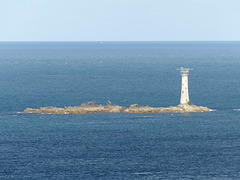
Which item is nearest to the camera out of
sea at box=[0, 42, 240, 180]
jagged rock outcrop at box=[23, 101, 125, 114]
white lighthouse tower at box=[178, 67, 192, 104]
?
sea at box=[0, 42, 240, 180]

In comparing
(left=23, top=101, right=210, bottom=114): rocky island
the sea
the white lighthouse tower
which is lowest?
the sea

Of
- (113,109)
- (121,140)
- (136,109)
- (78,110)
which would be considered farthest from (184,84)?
(121,140)

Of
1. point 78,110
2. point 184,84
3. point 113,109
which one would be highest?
Answer: point 184,84

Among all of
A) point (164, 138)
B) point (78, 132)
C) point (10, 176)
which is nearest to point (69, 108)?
point (78, 132)

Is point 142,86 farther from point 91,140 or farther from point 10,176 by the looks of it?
point 10,176

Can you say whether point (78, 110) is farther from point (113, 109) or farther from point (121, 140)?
point (121, 140)

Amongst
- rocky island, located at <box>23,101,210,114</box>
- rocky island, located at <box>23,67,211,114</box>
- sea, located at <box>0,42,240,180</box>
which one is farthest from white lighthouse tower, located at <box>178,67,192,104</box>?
sea, located at <box>0,42,240,180</box>

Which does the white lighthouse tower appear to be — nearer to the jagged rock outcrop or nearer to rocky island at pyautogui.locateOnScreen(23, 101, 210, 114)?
rocky island at pyautogui.locateOnScreen(23, 101, 210, 114)

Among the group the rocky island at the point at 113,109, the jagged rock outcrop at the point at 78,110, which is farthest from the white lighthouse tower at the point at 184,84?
the jagged rock outcrop at the point at 78,110

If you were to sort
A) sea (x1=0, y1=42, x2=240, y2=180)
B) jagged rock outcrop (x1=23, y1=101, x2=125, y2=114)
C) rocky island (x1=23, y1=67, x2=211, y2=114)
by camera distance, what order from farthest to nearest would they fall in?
jagged rock outcrop (x1=23, y1=101, x2=125, y2=114), rocky island (x1=23, y1=67, x2=211, y2=114), sea (x1=0, y1=42, x2=240, y2=180)

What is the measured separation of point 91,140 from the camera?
315ft

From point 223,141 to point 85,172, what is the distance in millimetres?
29297

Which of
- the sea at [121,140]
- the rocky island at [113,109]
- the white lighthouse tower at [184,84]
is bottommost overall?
the sea at [121,140]

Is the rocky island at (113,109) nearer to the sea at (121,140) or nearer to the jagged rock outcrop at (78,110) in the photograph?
the jagged rock outcrop at (78,110)
